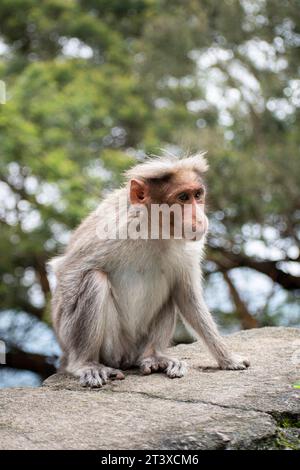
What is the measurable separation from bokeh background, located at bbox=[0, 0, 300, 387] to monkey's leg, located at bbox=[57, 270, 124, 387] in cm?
549

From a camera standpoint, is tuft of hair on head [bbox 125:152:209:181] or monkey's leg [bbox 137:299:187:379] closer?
tuft of hair on head [bbox 125:152:209:181]

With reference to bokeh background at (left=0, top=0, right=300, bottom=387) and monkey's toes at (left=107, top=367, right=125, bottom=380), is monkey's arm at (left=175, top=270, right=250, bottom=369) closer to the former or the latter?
monkey's toes at (left=107, top=367, right=125, bottom=380)

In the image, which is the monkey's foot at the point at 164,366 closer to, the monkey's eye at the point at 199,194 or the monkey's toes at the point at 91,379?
the monkey's toes at the point at 91,379

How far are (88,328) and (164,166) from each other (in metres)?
1.42

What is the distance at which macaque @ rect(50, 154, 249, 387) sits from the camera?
19.3 ft

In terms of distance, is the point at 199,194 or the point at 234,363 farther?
the point at 234,363

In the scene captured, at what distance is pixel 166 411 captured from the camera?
4.82 meters

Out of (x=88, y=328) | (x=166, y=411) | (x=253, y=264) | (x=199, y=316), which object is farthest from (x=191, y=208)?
(x=253, y=264)

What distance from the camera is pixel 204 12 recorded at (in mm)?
13102

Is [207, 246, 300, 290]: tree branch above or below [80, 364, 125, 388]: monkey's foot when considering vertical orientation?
above

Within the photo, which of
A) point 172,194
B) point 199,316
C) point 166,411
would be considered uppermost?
point 172,194

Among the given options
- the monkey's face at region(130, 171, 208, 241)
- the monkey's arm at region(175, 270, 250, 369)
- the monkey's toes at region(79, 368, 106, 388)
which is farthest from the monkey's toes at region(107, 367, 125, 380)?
the monkey's face at region(130, 171, 208, 241)

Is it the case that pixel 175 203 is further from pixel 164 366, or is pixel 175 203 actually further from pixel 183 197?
pixel 164 366

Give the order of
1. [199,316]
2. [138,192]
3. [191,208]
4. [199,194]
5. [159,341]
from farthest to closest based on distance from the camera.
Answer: [159,341] → [199,316] → [138,192] → [199,194] → [191,208]
